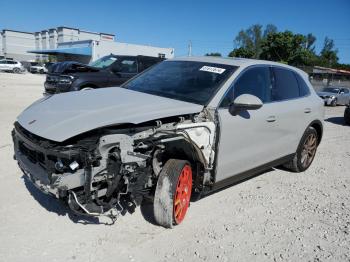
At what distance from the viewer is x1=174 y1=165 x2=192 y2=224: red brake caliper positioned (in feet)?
12.5

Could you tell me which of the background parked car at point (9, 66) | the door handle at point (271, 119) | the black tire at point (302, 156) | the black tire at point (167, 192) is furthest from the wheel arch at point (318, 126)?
the background parked car at point (9, 66)

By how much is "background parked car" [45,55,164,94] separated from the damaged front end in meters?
6.91

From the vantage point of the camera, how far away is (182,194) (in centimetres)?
390

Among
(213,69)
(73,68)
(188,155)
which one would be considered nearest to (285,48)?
(73,68)

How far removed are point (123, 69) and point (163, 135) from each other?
8.39 m

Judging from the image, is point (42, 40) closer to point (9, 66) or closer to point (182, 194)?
point (9, 66)

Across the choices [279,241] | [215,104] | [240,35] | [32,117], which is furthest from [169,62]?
[240,35]

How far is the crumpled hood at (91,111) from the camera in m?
3.17

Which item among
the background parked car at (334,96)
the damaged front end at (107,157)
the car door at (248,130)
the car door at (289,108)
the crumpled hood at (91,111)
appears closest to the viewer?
the damaged front end at (107,157)

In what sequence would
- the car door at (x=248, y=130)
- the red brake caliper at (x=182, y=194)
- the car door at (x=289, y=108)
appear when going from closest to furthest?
the red brake caliper at (x=182, y=194), the car door at (x=248, y=130), the car door at (x=289, y=108)

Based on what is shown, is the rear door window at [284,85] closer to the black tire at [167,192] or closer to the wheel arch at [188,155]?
the wheel arch at [188,155]

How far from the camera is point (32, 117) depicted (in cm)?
368

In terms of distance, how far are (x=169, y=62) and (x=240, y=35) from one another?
3585 inches

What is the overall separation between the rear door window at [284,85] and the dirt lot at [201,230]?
137 centimetres
